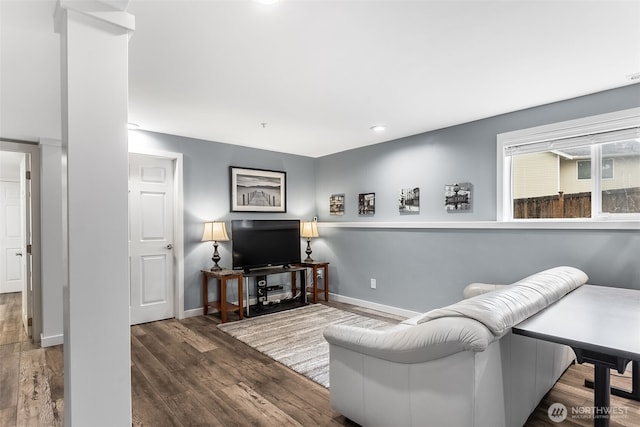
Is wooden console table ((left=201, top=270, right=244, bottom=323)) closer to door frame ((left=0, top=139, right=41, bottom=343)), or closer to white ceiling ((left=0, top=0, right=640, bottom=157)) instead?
door frame ((left=0, top=139, right=41, bottom=343))

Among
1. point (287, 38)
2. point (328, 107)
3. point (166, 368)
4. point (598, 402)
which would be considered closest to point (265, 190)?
point (328, 107)

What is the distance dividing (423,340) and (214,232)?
10.9 ft

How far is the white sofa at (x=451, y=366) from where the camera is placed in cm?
A: 150

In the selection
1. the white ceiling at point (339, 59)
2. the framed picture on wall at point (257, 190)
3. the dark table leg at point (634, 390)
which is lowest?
the dark table leg at point (634, 390)

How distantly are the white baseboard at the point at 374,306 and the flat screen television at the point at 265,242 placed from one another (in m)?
0.87

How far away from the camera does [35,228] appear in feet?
11.7

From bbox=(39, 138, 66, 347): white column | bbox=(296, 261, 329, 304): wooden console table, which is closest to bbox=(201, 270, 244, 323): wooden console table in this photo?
bbox=(296, 261, 329, 304): wooden console table

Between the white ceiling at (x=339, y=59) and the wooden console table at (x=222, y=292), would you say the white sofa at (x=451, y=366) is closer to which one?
the white ceiling at (x=339, y=59)

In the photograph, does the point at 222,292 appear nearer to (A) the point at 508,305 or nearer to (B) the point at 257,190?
(B) the point at 257,190

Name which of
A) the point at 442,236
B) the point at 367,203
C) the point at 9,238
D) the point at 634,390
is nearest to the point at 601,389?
the point at 634,390

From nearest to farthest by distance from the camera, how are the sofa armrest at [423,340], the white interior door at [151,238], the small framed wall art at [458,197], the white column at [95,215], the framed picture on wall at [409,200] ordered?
the white column at [95,215], the sofa armrest at [423,340], the small framed wall art at [458,197], the white interior door at [151,238], the framed picture on wall at [409,200]

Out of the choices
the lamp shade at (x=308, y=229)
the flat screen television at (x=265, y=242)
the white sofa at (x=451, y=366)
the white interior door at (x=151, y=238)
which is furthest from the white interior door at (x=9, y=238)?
the white sofa at (x=451, y=366)

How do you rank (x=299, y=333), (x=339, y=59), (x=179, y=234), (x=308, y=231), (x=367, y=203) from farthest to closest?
(x=308, y=231), (x=367, y=203), (x=179, y=234), (x=299, y=333), (x=339, y=59)

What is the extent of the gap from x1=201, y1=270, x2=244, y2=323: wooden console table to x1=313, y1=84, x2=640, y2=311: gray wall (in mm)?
1642
